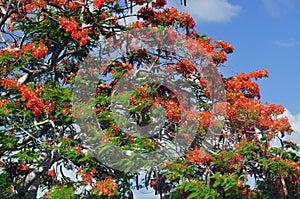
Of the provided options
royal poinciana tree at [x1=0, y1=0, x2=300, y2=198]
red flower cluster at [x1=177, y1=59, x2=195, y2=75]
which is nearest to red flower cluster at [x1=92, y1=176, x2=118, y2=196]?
royal poinciana tree at [x1=0, y1=0, x2=300, y2=198]

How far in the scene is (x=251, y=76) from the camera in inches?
510

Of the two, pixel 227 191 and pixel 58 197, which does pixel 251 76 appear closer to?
pixel 227 191

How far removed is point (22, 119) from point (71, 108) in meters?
1.55

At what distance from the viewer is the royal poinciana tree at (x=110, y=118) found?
10.3m

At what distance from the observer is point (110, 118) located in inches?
395

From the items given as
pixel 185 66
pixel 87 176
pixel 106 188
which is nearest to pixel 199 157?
pixel 185 66

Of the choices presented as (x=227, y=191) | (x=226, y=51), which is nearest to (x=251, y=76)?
(x=226, y=51)

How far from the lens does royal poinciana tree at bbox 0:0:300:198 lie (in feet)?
33.8

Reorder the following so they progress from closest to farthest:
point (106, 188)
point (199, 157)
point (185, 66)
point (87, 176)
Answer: point (106, 188)
point (87, 176)
point (199, 157)
point (185, 66)

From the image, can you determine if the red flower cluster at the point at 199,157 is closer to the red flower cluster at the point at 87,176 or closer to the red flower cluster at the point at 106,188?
the red flower cluster at the point at 106,188

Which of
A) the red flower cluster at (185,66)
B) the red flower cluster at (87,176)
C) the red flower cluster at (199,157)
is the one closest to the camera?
the red flower cluster at (87,176)

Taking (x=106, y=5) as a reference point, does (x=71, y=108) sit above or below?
below

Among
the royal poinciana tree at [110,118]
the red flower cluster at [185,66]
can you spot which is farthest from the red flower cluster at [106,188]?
the red flower cluster at [185,66]

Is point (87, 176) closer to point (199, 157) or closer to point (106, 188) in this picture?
point (106, 188)
